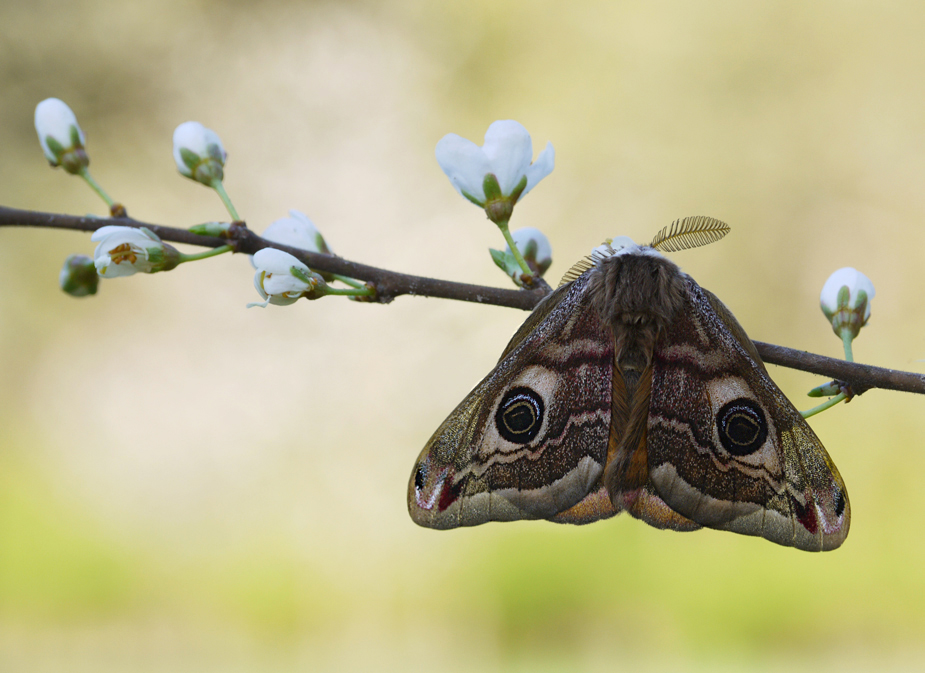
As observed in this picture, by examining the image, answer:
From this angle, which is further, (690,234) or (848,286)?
(848,286)

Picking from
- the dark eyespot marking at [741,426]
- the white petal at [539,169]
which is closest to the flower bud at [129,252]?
the white petal at [539,169]

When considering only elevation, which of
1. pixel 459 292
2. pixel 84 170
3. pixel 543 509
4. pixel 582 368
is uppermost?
pixel 84 170

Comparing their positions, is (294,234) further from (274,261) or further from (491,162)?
(491,162)

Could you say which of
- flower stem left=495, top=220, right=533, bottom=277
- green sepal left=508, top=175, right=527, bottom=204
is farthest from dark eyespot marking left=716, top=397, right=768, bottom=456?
green sepal left=508, top=175, right=527, bottom=204

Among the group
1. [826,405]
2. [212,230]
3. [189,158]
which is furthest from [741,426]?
[189,158]

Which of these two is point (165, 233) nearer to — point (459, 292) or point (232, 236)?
point (232, 236)

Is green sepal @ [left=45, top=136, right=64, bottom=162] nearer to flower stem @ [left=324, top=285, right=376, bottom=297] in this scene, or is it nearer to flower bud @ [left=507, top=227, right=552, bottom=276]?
flower stem @ [left=324, top=285, right=376, bottom=297]

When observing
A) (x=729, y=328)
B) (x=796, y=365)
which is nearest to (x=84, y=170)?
(x=729, y=328)
